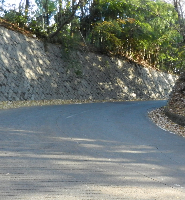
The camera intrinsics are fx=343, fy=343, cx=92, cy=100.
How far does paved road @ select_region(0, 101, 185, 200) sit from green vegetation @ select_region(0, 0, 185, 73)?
19535mm

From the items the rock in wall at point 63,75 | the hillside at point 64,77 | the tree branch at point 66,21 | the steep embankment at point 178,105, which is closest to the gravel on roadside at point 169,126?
the hillside at point 64,77

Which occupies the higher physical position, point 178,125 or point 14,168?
point 14,168

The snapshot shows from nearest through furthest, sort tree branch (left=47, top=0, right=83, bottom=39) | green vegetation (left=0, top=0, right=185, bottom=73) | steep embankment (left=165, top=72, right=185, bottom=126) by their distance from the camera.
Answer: steep embankment (left=165, top=72, right=185, bottom=126) → tree branch (left=47, top=0, right=83, bottom=39) → green vegetation (left=0, top=0, right=185, bottom=73)

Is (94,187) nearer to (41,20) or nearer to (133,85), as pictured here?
(41,20)

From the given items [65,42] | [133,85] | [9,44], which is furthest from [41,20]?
[133,85]

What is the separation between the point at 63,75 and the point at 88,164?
81.2 ft

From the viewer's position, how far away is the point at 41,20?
31.6 metres

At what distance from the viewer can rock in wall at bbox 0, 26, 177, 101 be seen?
25250 mm

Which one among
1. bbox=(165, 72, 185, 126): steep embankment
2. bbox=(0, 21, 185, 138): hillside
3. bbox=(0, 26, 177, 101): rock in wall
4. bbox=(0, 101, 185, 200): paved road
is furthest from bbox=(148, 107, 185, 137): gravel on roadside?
bbox=(0, 26, 177, 101): rock in wall

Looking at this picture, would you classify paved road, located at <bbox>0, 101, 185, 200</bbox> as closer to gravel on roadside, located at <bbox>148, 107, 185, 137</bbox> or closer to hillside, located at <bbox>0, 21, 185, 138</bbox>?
gravel on roadside, located at <bbox>148, 107, 185, 137</bbox>

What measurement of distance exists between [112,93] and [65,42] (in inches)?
344

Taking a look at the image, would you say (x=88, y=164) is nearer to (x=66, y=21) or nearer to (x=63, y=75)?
(x=66, y=21)

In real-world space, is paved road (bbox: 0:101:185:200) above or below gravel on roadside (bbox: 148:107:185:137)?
above

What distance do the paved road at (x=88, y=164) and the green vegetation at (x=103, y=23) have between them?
1954cm
